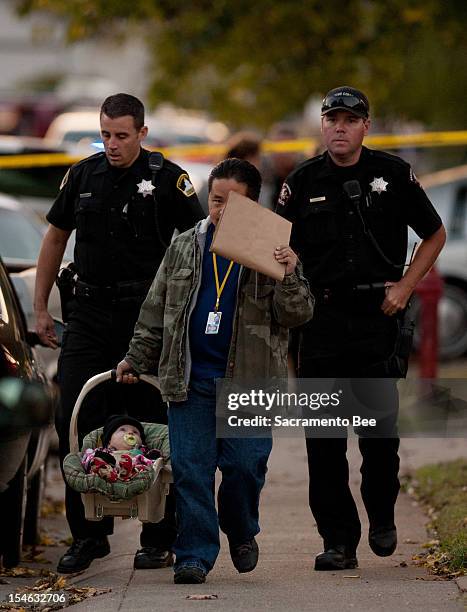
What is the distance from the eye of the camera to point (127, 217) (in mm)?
7109

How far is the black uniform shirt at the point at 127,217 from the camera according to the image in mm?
7109

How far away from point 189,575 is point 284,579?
431mm

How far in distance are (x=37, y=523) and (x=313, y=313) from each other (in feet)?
7.69

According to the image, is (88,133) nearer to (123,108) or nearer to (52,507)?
(52,507)

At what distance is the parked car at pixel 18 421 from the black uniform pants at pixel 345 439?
1153 mm

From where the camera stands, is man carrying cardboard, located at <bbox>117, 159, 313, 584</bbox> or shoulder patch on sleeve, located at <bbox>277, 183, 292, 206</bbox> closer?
man carrying cardboard, located at <bbox>117, 159, 313, 584</bbox>

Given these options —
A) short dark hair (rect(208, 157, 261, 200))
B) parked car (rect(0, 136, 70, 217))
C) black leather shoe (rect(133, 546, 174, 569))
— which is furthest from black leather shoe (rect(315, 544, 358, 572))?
parked car (rect(0, 136, 70, 217))

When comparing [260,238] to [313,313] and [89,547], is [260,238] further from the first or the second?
[89,547]

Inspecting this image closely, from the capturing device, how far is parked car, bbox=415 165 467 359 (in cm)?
1633

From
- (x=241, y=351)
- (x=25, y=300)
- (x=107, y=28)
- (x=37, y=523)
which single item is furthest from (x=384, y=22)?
(x=241, y=351)

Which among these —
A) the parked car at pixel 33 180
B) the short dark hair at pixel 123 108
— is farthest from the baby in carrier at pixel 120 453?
the parked car at pixel 33 180

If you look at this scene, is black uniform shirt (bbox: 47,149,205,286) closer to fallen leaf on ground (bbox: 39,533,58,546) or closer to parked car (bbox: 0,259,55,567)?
parked car (bbox: 0,259,55,567)

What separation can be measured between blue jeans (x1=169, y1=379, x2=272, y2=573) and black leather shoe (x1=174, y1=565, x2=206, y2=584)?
0.07 feet

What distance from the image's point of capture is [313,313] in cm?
668
